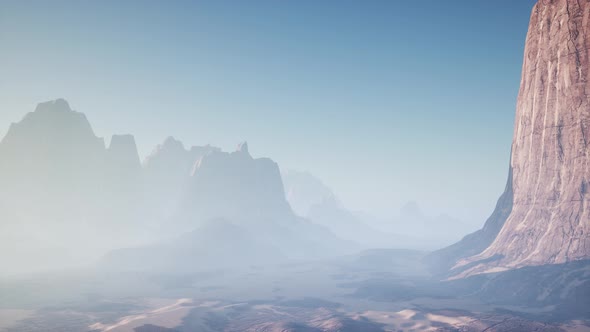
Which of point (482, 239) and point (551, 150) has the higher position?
point (551, 150)

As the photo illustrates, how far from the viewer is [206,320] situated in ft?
321

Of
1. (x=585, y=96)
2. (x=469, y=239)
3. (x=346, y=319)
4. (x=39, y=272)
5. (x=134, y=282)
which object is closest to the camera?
(x=346, y=319)

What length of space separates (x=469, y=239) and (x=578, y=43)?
358ft

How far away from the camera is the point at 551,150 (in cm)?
12444

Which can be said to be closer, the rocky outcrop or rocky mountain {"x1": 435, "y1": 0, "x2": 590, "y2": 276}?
rocky mountain {"x1": 435, "y1": 0, "x2": 590, "y2": 276}

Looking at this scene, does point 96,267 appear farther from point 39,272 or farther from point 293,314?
point 293,314

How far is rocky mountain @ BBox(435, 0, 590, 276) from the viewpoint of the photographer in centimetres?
11212

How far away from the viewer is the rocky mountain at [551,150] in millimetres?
112125

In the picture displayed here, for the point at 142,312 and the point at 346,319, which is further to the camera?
the point at 142,312

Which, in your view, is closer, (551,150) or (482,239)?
(551,150)

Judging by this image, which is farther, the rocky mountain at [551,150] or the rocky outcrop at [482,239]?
the rocky outcrop at [482,239]

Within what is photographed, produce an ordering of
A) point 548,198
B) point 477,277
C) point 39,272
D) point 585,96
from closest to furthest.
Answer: point 585,96 → point 548,198 → point 477,277 → point 39,272

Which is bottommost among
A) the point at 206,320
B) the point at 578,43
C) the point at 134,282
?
the point at 206,320

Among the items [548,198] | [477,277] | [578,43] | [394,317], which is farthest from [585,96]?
[394,317]
